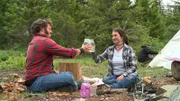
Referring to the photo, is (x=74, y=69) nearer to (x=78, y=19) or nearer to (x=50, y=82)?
(x=50, y=82)

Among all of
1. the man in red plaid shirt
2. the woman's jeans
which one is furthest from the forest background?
the man in red plaid shirt

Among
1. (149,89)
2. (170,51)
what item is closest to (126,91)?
(149,89)

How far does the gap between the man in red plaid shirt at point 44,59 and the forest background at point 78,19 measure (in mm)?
12046

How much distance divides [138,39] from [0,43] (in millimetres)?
11561

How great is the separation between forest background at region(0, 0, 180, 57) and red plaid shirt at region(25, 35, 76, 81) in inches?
477

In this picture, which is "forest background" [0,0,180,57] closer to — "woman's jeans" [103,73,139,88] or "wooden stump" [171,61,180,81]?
"wooden stump" [171,61,180,81]

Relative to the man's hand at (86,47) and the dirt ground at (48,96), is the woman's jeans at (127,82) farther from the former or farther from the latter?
the man's hand at (86,47)

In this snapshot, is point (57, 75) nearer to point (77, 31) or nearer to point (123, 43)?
point (123, 43)

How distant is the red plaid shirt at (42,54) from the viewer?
4672 millimetres

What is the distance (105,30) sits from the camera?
17422 mm

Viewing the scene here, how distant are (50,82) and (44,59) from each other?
1.18 feet

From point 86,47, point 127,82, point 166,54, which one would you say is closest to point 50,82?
point 86,47

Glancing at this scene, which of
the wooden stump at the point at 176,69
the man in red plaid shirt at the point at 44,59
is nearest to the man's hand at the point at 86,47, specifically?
the man in red plaid shirt at the point at 44,59

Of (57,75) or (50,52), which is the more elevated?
(50,52)
